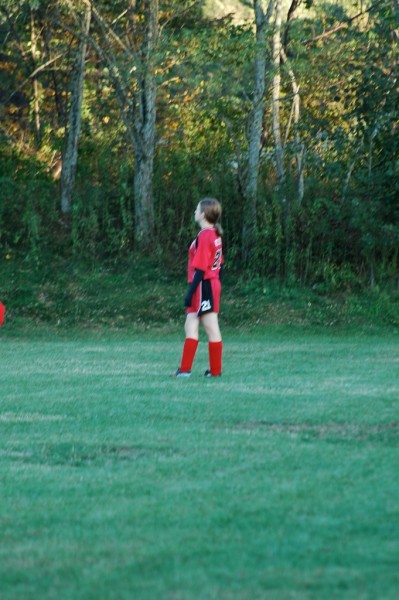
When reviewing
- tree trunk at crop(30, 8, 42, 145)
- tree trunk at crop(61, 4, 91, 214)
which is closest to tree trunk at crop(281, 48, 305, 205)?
tree trunk at crop(61, 4, 91, 214)

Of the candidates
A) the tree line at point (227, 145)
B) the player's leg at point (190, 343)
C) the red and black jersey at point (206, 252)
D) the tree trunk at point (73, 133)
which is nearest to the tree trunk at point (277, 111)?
the tree line at point (227, 145)

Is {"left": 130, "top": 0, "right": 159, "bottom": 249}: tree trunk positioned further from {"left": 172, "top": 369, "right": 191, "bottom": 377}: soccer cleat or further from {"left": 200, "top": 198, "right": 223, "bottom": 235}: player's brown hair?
{"left": 172, "top": 369, "right": 191, "bottom": 377}: soccer cleat

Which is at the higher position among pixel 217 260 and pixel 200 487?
pixel 217 260

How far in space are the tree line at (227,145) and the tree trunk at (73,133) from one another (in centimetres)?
3

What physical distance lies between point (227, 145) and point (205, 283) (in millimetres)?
13236

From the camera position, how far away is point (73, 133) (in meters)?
24.0

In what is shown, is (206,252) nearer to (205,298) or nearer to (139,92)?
(205,298)

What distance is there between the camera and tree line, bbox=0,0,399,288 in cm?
2173

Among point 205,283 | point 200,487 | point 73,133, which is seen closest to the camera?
point 200,487

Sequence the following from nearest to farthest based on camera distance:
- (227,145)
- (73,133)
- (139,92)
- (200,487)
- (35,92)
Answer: (200,487) → (139,92) → (73,133) → (227,145) → (35,92)

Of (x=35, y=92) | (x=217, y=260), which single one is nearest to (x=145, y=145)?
(x=35, y=92)

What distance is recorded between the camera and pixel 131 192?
2375 cm

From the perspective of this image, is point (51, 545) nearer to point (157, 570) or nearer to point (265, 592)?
point (157, 570)

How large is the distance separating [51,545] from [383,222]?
17.4 metres
